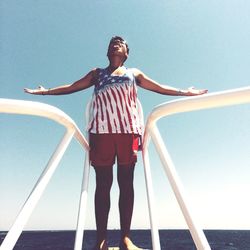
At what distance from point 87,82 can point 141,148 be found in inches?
31.4

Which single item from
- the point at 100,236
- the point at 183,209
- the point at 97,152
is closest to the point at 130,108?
the point at 97,152

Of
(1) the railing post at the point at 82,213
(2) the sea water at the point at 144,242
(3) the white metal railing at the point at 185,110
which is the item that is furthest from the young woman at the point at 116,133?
(2) the sea water at the point at 144,242

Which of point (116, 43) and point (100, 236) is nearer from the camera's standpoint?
point (100, 236)

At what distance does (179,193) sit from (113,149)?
1086mm

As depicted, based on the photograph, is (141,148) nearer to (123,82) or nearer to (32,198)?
(123,82)

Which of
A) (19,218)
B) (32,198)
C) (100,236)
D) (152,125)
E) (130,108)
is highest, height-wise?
(130,108)

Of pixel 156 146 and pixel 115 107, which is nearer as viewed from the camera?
pixel 156 146

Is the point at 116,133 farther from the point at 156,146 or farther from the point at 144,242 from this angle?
the point at 144,242

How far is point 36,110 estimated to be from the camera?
1485mm

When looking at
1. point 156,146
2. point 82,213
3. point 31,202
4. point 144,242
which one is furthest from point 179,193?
point 144,242

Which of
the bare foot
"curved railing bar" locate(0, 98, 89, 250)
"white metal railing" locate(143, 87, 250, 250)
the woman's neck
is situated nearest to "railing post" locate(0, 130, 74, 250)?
"curved railing bar" locate(0, 98, 89, 250)

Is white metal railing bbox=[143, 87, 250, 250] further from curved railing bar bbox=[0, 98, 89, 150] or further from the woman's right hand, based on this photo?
the woman's right hand

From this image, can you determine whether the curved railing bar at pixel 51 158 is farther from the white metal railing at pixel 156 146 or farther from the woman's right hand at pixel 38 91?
the woman's right hand at pixel 38 91

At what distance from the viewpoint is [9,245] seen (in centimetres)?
133
